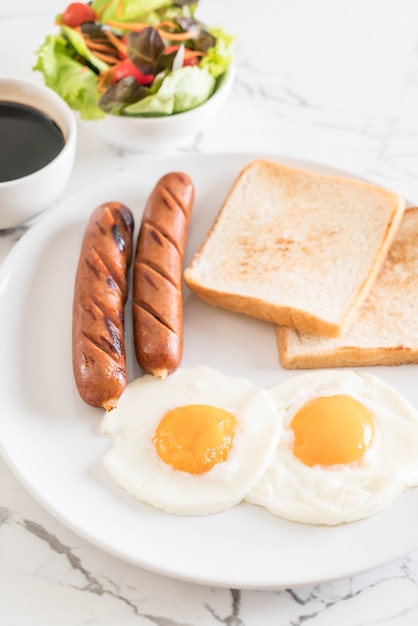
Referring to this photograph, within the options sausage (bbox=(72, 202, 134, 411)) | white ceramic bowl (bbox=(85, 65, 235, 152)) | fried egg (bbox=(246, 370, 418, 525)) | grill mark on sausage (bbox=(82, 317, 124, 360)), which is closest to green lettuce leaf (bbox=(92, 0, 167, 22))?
white ceramic bowl (bbox=(85, 65, 235, 152))

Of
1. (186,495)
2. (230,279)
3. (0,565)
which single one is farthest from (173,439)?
(230,279)

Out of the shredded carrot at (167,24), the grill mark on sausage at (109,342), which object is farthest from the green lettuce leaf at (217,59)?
the grill mark on sausage at (109,342)

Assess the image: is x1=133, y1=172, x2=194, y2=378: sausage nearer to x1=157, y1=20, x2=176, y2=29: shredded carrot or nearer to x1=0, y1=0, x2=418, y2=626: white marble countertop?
x1=0, y1=0, x2=418, y2=626: white marble countertop

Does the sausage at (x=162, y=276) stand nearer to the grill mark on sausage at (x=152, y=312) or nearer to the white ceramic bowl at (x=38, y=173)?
the grill mark on sausage at (x=152, y=312)

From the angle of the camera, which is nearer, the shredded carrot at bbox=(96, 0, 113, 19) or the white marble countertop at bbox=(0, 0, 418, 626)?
the white marble countertop at bbox=(0, 0, 418, 626)

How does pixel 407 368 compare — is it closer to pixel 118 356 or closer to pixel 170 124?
pixel 118 356

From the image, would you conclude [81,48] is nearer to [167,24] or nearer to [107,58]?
[107,58]
